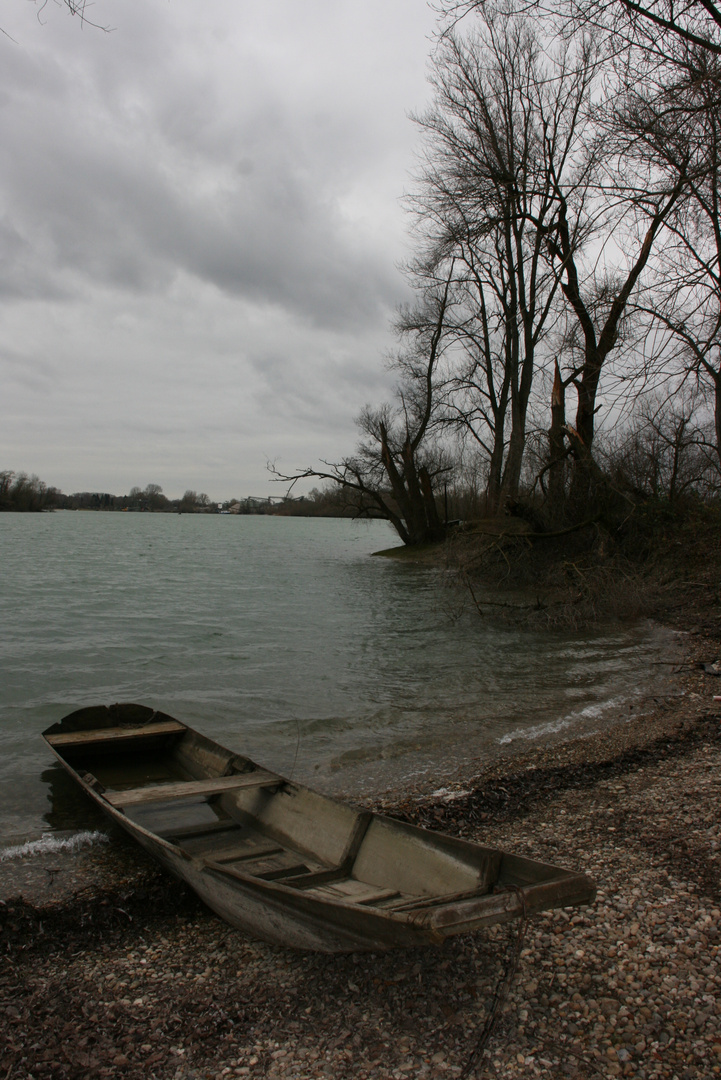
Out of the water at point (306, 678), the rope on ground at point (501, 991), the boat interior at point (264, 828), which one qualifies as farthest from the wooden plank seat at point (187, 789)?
the rope on ground at point (501, 991)

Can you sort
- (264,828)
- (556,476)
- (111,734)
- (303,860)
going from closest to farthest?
(303,860) → (264,828) → (111,734) → (556,476)

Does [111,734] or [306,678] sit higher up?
[111,734]

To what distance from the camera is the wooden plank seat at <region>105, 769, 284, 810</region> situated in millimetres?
4930

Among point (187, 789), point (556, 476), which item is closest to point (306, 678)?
point (187, 789)

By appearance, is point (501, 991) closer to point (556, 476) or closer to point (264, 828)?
point (264, 828)

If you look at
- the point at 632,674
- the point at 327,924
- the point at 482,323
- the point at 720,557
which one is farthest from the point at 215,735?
the point at 482,323

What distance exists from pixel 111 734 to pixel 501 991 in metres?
4.74

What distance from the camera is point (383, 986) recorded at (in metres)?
3.28

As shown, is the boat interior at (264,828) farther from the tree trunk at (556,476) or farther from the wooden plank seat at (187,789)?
the tree trunk at (556,476)

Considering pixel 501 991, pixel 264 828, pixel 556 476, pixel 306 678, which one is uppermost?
A: pixel 556 476

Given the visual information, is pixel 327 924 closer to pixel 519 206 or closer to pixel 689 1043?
pixel 689 1043

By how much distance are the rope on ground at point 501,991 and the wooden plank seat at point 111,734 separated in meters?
4.28

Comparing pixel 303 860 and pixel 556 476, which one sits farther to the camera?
pixel 556 476

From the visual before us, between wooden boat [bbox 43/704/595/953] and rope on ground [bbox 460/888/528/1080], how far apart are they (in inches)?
6.6
